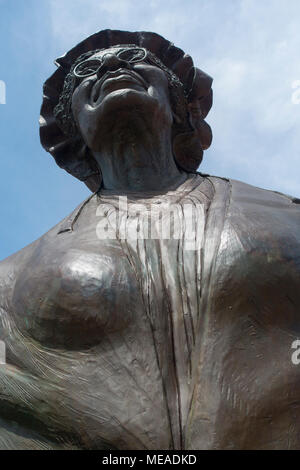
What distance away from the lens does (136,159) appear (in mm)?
5438

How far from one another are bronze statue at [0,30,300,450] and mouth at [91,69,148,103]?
0.86m

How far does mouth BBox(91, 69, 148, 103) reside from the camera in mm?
5324

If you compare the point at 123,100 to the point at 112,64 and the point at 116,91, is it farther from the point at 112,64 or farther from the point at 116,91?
the point at 112,64

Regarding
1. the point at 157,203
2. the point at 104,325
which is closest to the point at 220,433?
the point at 104,325

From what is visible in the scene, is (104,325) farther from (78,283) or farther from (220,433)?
(220,433)

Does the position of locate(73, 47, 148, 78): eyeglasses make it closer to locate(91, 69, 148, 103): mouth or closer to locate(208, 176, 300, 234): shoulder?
locate(91, 69, 148, 103): mouth

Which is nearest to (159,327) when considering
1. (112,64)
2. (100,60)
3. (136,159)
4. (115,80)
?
(136,159)

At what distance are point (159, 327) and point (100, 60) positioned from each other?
250 centimetres

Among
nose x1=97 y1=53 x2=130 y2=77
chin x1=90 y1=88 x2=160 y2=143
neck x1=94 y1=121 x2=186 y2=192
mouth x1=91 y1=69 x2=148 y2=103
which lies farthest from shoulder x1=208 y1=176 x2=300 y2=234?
nose x1=97 y1=53 x2=130 y2=77

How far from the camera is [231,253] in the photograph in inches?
161

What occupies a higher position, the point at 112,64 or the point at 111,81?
the point at 112,64

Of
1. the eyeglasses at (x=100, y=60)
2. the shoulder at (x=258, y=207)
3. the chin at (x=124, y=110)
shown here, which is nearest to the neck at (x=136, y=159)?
the chin at (x=124, y=110)
